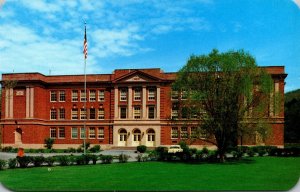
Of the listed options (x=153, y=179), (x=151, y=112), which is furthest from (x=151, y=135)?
(x=153, y=179)

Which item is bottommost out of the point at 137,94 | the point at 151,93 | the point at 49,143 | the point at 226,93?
the point at 49,143

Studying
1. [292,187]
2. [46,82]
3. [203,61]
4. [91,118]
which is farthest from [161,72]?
[292,187]

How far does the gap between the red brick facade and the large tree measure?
16.1 metres

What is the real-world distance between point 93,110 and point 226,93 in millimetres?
22741

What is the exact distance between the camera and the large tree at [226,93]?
25156 mm

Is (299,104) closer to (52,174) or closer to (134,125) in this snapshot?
(134,125)

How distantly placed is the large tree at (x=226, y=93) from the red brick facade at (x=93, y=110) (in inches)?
632

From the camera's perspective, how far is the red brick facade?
43.3m

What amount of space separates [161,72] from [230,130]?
18.5 m

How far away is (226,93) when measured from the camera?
25594 mm

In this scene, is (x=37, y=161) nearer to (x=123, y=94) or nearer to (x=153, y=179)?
(x=153, y=179)

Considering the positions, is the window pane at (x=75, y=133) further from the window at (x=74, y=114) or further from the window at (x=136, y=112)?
the window at (x=136, y=112)

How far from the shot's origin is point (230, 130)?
84.2 feet

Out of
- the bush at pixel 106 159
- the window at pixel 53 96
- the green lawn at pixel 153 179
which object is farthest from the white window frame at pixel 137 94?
the green lawn at pixel 153 179
